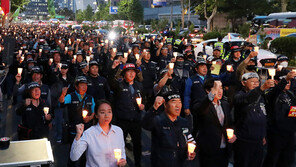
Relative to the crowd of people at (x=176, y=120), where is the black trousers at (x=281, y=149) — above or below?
below

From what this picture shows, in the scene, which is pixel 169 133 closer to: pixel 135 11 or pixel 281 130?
pixel 281 130

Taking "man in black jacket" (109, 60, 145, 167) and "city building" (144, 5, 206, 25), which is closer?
"man in black jacket" (109, 60, 145, 167)

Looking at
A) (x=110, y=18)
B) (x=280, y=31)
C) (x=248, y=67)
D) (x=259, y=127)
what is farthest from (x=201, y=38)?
(x=110, y=18)

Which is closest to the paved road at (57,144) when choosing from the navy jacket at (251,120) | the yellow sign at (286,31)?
the navy jacket at (251,120)

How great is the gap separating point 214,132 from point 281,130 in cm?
147

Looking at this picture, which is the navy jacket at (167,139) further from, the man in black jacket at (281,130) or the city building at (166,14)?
the city building at (166,14)

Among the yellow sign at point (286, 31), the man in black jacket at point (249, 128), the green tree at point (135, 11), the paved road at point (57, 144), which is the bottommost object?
the paved road at point (57, 144)

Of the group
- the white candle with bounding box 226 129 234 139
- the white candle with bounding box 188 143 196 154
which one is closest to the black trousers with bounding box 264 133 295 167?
the white candle with bounding box 226 129 234 139

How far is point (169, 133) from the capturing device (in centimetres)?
436

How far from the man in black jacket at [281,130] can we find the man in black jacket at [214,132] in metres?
1.18

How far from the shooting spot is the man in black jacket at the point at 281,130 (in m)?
5.64

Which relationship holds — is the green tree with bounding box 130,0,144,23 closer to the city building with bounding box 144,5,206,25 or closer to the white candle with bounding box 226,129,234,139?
the city building with bounding box 144,5,206,25

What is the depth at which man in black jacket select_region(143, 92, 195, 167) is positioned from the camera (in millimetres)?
4336

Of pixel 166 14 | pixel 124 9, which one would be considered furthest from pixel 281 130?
pixel 166 14
